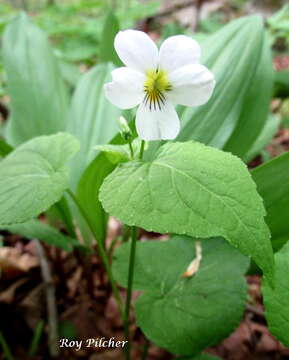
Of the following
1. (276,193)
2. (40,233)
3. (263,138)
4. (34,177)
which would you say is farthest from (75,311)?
(263,138)

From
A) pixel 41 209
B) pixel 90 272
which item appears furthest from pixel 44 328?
pixel 41 209

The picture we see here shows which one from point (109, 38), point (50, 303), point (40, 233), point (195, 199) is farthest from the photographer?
point (109, 38)

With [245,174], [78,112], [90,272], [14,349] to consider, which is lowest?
[14,349]

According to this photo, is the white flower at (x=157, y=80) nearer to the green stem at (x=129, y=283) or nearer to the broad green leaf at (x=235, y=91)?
the green stem at (x=129, y=283)

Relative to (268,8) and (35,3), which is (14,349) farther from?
(35,3)

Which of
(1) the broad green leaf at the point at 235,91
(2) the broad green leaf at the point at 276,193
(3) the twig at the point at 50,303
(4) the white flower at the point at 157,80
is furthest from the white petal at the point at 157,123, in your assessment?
(3) the twig at the point at 50,303

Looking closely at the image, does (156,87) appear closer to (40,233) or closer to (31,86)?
(40,233)
